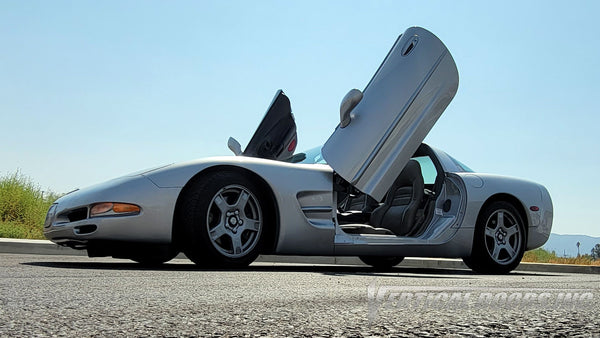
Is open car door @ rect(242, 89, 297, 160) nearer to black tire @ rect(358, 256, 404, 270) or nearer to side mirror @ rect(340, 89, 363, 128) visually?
side mirror @ rect(340, 89, 363, 128)

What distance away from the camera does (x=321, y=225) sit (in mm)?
6074

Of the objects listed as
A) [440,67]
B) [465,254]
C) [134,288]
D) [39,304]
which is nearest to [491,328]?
[39,304]

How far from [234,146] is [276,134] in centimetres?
74

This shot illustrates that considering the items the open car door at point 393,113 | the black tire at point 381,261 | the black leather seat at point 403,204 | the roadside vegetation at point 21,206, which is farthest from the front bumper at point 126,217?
the roadside vegetation at point 21,206

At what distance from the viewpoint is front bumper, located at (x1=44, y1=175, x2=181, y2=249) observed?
211 inches

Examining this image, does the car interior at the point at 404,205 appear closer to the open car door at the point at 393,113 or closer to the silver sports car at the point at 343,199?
the silver sports car at the point at 343,199

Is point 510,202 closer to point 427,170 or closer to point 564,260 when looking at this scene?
point 427,170

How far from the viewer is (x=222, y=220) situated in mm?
5574

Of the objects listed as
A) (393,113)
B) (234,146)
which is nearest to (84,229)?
(234,146)

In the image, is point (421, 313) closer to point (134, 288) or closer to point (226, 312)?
point (226, 312)

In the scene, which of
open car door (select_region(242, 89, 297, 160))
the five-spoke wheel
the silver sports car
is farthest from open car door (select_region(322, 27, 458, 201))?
the five-spoke wheel

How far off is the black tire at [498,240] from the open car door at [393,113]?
4.56 ft

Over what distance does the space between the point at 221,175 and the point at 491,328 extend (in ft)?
12.6

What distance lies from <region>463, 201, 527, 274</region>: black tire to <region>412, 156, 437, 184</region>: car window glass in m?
0.66
